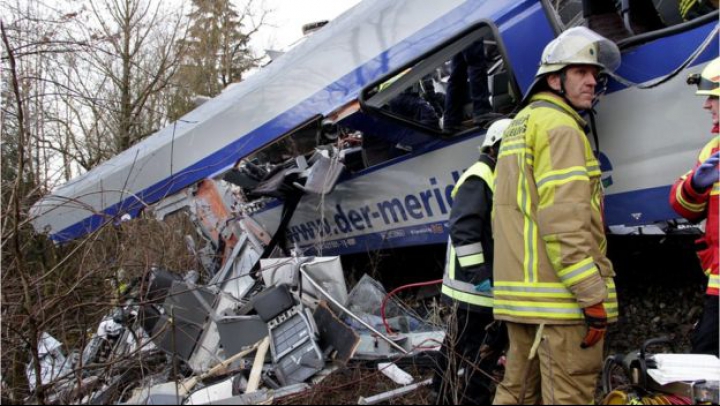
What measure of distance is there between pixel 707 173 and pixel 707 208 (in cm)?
21

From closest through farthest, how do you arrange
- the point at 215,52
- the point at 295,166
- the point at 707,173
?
the point at 707,173 → the point at 295,166 → the point at 215,52

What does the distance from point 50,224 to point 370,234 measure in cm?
404

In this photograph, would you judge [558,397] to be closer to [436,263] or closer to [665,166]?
[665,166]

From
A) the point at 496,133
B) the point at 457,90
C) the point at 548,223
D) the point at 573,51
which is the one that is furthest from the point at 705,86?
the point at 457,90

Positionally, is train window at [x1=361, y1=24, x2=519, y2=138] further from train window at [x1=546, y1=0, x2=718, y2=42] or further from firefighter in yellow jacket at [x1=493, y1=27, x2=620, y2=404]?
firefighter in yellow jacket at [x1=493, y1=27, x2=620, y2=404]

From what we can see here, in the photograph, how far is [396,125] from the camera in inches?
155

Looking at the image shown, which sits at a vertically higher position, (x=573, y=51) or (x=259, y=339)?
Result: (x=573, y=51)

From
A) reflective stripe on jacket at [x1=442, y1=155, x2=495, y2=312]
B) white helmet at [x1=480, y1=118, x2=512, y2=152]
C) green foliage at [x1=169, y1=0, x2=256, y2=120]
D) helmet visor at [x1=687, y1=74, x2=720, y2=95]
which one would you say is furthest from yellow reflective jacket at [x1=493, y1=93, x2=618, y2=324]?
green foliage at [x1=169, y1=0, x2=256, y2=120]

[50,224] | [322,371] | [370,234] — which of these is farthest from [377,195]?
[50,224]

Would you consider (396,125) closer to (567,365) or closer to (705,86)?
(705,86)

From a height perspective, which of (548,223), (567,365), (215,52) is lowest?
(567,365)

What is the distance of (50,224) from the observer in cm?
650

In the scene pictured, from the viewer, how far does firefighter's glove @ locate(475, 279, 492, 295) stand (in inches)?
106

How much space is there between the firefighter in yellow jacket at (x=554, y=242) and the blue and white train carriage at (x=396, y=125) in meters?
0.57
